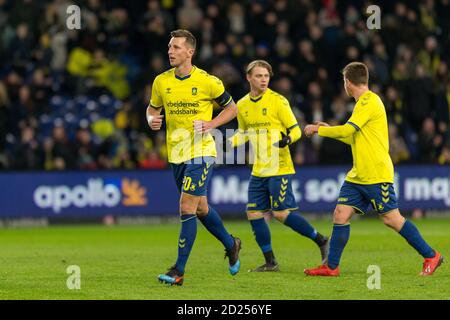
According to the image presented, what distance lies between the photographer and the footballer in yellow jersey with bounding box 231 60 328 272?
13219mm

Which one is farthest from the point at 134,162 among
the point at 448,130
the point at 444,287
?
the point at 444,287

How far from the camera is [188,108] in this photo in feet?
38.4

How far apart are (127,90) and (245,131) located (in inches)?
438

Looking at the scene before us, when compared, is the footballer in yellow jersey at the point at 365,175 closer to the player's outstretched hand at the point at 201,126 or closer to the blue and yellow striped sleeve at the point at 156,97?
the player's outstretched hand at the point at 201,126

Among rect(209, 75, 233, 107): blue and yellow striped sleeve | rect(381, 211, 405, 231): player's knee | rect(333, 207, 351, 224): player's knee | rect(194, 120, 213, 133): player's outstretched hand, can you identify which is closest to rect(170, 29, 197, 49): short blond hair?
rect(209, 75, 233, 107): blue and yellow striped sleeve

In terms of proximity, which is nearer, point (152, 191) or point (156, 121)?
point (156, 121)

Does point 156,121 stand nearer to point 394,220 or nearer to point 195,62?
point 394,220

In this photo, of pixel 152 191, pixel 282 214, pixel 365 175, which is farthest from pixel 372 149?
pixel 152 191

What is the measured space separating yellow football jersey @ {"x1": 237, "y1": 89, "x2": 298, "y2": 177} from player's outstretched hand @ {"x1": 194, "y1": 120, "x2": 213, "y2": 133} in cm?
180

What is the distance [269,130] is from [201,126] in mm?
1994

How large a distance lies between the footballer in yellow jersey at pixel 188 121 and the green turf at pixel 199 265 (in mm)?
754

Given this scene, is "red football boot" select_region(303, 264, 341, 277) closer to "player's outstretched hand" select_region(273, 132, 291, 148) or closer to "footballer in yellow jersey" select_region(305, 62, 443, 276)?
"footballer in yellow jersey" select_region(305, 62, 443, 276)

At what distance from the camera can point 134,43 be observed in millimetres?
25031
